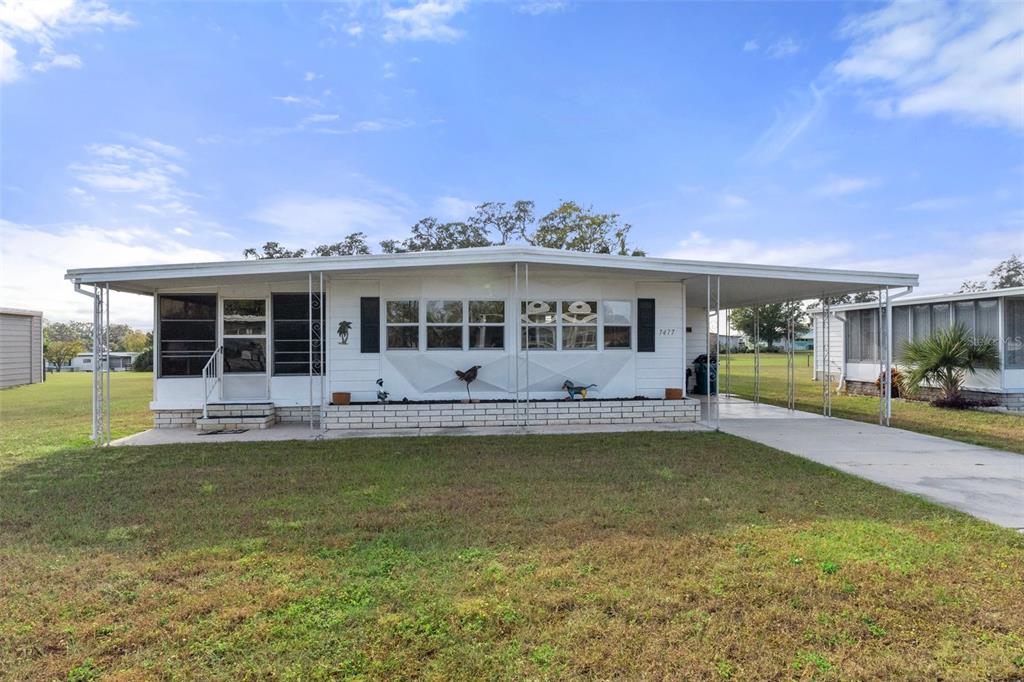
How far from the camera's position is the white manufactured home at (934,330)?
11297 mm

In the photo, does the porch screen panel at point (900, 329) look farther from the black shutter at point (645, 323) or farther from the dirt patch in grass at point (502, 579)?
the dirt patch in grass at point (502, 579)

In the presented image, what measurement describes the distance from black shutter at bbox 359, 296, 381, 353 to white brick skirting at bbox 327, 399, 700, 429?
3.74ft

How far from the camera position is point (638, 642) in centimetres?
244

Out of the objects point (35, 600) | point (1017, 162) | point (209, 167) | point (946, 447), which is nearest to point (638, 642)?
point (35, 600)

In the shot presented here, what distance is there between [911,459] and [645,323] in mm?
4610

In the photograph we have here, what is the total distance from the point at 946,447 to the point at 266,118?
14.6 m

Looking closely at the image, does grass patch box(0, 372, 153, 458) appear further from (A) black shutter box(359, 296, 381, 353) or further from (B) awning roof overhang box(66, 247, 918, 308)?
(A) black shutter box(359, 296, 381, 353)

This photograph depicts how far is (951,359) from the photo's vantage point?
11.8m

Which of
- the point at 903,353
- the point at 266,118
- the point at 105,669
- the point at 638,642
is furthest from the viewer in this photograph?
the point at 903,353

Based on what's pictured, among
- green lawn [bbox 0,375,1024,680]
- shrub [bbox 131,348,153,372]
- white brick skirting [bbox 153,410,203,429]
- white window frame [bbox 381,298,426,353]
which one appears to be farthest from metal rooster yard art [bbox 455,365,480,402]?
shrub [bbox 131,348,153,372]

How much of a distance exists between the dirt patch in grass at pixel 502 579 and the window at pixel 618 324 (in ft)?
15.1

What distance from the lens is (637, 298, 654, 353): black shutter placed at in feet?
32.2

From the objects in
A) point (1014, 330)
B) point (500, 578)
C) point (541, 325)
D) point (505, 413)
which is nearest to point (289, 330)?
point (505, 413)

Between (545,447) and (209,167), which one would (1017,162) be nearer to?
(545,447)
